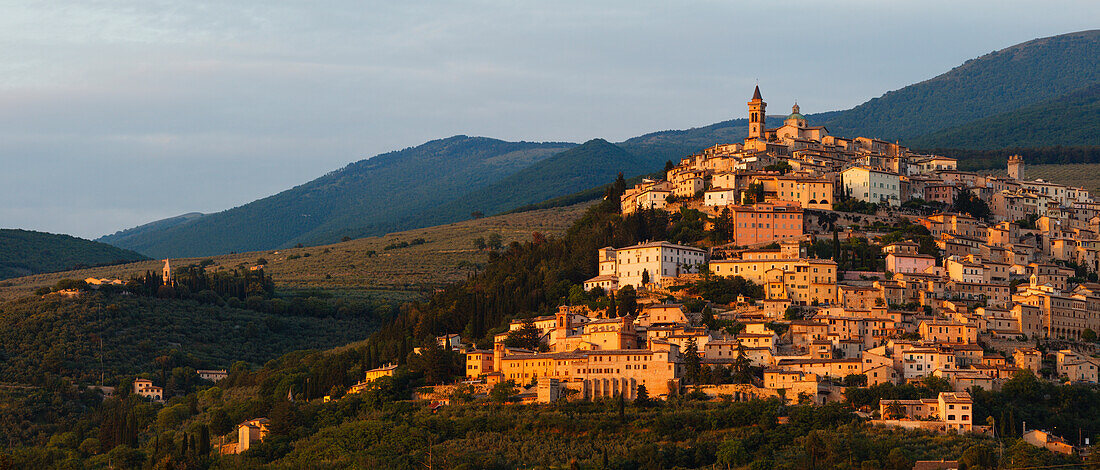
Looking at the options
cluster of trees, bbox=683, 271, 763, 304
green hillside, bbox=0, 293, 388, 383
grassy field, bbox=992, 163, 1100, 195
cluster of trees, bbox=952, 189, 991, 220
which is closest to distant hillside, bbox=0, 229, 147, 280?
green hillside, bbox=0, 293, 388, 383

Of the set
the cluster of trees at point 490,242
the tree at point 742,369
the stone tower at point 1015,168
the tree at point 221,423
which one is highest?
the stone tower at point 1015,168

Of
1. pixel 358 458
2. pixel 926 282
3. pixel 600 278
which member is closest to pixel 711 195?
pixel 600 278

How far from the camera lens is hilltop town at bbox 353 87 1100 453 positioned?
60.8 meters

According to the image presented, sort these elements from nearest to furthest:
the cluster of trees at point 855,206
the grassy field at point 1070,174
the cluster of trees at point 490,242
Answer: the cluster of trees at point 855,206, the grassy field at point 1070,174, the cluster of trees at point 490,242

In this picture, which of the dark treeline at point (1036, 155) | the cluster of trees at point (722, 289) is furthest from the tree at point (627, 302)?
the dark treeline at point (1036, 155)

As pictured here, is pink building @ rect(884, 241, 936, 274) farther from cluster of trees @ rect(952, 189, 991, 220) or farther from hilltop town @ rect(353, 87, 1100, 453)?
cluster of trees @ rect(952, 189, 991, 220)

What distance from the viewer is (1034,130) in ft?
531

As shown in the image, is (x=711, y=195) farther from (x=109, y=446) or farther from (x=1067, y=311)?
(x=109, y=446)

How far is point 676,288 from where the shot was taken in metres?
71.0

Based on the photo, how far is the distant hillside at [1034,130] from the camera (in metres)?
153

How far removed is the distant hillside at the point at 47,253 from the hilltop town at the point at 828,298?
81.4 metres

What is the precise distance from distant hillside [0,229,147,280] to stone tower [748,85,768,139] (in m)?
77.5

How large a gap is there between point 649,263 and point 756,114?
28.3 m

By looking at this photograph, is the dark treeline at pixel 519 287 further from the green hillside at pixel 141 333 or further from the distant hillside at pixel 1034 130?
the distant hillside at pixel 1034 130
